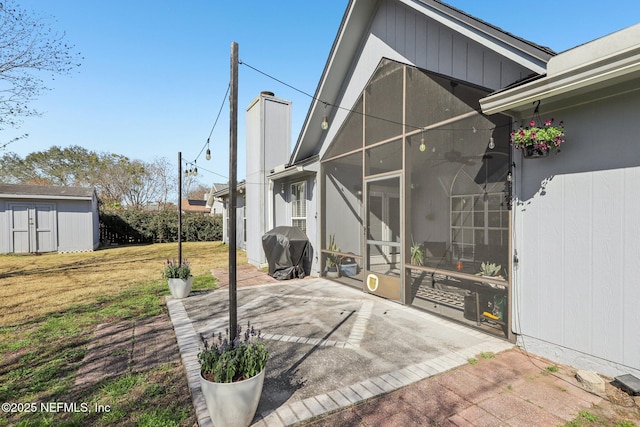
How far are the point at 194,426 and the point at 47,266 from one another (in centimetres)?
1385

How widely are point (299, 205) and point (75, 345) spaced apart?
6.90 metres

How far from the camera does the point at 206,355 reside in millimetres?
2521

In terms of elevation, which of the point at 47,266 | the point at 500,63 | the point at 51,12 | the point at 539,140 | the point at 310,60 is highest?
the point at 51,12

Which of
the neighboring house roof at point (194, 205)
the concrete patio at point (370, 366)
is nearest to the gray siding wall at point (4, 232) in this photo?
the concrete patio at point (370, 366)

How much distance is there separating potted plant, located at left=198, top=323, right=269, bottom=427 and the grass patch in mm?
530

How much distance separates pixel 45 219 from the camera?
16172mm

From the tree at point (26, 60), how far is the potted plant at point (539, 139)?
13.2 metres

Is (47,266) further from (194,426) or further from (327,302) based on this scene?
(194,426)

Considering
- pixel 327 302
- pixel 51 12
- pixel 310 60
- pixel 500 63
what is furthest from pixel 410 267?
pixel 51 12

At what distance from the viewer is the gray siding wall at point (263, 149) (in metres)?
10.7

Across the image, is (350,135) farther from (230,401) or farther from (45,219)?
(45,219)

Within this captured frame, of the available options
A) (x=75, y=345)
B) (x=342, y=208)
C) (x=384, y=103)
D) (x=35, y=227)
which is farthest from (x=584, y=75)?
(x=35, y=227)

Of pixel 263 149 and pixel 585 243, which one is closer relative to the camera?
pixel 585 243

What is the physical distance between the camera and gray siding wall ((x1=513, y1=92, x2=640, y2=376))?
118 inches
